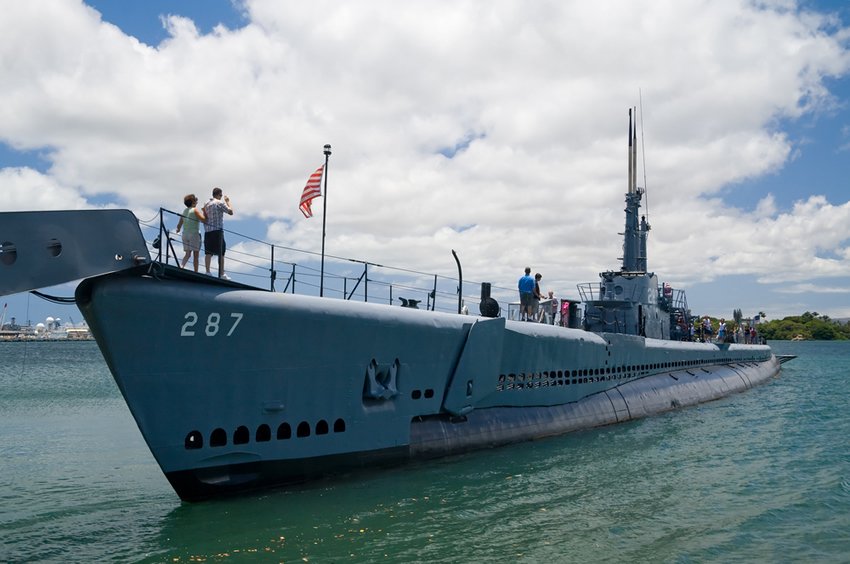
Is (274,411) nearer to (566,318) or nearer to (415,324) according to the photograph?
(415,324)

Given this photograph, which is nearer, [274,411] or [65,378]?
[274,411]

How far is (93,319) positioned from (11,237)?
1.56 metres

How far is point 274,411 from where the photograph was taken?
10266mm

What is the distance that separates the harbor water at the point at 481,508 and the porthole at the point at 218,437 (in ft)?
2.71

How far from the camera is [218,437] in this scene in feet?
31.9

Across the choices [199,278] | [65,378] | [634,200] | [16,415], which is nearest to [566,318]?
[634,200]

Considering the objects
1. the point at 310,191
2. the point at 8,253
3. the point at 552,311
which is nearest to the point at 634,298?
the point at 552,311

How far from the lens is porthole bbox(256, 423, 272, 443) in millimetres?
10141

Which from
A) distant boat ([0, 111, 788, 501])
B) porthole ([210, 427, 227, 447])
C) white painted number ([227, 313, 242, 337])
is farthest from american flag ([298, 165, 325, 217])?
porthole ([210, 427, 227, 447])

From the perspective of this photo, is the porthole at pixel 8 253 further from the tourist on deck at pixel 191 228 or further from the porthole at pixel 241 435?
the porthole at pixel 241 435

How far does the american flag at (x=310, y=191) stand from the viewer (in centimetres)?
1329

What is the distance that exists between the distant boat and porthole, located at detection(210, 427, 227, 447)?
18 millimetres

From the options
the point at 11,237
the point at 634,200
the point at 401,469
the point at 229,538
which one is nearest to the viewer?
the point at 11,237

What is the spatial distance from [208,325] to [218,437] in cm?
154
